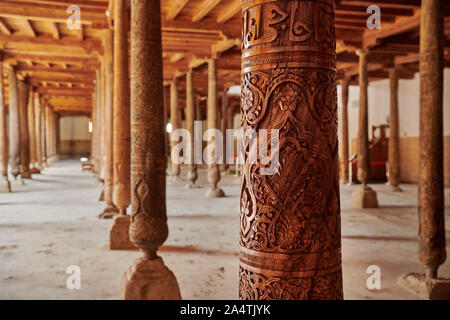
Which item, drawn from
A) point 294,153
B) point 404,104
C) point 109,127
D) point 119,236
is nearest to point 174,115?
point 109,127

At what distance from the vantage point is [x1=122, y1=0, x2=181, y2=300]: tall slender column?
13.7ft

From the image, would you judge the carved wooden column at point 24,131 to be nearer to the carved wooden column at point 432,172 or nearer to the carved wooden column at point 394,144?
the carved wooden column at point 394,144

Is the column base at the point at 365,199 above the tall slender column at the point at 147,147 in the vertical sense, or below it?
below

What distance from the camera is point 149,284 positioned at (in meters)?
4.13

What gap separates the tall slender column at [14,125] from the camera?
51.4ft

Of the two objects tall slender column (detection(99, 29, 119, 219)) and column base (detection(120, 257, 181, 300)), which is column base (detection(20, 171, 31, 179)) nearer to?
tall slender column (detection(99, 29, 119, 219))

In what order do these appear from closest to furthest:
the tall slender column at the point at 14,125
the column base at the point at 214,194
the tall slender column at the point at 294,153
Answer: the tall slender column at the point at 294,153
the column base at the point at 214,194
the tall slender column at the point at 14,125

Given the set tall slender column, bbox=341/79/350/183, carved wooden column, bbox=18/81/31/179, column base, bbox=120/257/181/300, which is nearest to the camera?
column base, bbox=120/257/181/300

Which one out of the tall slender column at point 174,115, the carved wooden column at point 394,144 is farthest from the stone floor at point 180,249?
the tall slender column at point 174,115

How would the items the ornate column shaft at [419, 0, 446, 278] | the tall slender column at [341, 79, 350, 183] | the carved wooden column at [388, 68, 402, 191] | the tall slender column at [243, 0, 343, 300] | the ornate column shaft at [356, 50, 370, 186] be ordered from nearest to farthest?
the tall slender column at [243, 0, 343, 300]
the ornate column shaft at [419, 0, 446, 278]
the ornate column shaft at [356, 50, 370, 186]
the carved wooden column at [388, 68, 402, 191]
the tall slender column at [341, 79, 350, 183]

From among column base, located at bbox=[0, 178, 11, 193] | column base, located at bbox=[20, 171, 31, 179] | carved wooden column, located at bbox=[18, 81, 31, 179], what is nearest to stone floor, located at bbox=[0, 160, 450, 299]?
column base, located at bbox=[0, 178, 11, 193]

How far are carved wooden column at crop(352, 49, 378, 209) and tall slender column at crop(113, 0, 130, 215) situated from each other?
6.32 m

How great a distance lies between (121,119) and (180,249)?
2158mm

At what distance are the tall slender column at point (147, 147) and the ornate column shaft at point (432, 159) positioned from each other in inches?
107
